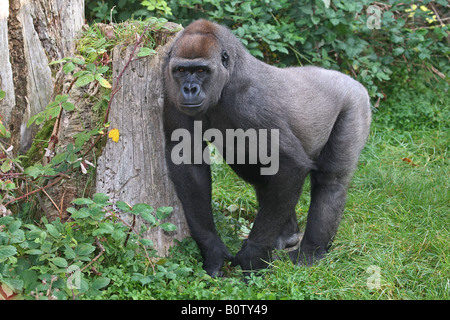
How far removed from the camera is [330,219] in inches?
147

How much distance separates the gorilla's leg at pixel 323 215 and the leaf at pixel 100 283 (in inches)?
53.1

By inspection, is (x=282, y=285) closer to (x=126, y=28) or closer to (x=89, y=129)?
(x=89, y=129)

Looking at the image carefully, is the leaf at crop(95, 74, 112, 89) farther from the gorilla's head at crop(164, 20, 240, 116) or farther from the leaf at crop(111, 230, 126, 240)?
the leaf at crop(111, 230, 126, 240)

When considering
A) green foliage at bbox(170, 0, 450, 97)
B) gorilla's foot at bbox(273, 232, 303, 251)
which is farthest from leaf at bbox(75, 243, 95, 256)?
green foliage at bbox(170, 0, 450, 97)

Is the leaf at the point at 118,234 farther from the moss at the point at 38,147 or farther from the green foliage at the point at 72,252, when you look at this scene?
the moss at the point at 38,147

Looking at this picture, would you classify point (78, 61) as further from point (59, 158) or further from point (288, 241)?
point (288, 241)

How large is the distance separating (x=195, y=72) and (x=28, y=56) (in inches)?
50.1

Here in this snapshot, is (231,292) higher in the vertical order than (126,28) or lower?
lower

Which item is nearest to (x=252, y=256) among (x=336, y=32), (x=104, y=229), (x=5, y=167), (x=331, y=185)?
(x=331, y=185)

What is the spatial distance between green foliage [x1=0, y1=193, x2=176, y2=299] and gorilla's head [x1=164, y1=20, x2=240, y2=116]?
0.64 meters

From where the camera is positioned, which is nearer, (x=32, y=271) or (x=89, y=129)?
(x=32, y=271)

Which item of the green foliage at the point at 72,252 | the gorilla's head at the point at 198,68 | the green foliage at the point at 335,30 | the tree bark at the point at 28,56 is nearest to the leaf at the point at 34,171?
the green foliage at the point at 72,252
